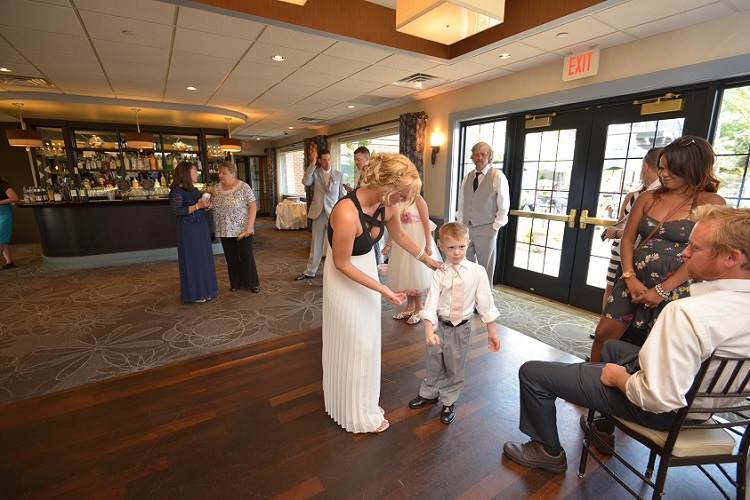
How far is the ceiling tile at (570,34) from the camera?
2.87 m

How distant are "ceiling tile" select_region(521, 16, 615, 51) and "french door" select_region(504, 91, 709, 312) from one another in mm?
796

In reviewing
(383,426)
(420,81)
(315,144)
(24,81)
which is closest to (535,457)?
(383,426)

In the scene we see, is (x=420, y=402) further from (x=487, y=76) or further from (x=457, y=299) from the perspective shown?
(x=487, y=76)

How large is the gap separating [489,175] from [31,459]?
3.92 m

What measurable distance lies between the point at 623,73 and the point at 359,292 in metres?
3.44

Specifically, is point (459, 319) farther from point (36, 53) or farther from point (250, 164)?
point (250, 164)

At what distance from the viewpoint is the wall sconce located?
5469 millimetres

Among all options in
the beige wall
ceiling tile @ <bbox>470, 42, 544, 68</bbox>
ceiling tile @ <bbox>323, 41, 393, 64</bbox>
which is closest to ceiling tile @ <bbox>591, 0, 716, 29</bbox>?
the beige wall

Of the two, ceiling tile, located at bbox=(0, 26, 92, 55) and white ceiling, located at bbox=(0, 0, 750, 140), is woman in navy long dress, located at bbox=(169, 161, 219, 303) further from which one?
ceiling tile, located at bbox=(0, 26, 92, 55)

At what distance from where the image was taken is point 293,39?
3.30m

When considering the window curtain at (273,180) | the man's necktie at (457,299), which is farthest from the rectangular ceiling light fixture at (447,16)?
the window curtain at (273,180)

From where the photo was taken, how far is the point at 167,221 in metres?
6.25

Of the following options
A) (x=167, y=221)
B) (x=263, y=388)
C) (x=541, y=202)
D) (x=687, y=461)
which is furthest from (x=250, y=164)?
(x=687, y=461)

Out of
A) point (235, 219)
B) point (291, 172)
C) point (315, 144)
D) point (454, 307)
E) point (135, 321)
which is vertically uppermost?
point (315, 144)
